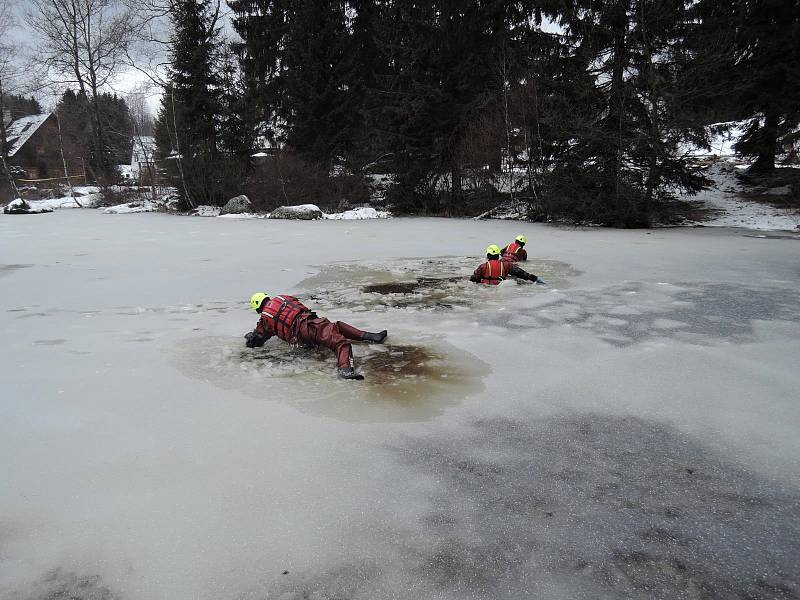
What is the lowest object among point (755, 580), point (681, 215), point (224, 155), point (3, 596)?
point (3, 596)

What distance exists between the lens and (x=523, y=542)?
1990 millimetres

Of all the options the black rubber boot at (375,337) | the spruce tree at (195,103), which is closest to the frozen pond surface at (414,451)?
the black rubber boot at (375,337)

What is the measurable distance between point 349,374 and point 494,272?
367 cm

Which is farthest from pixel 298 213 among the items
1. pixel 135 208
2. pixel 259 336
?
pixel 259 336

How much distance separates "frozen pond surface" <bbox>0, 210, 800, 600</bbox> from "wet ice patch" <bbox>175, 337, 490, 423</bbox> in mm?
22

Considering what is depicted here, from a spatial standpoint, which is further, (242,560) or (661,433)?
(661,433)

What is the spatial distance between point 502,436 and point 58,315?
531 cm

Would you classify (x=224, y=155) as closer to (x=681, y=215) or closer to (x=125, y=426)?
(x=681, y=215)

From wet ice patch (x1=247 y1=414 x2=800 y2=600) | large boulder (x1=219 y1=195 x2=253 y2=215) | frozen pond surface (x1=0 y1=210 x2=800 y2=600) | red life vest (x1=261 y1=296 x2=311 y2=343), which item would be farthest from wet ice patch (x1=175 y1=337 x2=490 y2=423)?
large boulder (x1=219 y1=195 x2=253 y2=215)

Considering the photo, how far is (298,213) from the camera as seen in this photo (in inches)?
742

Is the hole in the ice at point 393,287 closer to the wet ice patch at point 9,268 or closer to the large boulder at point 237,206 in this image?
the wet ice patch at point 9,268

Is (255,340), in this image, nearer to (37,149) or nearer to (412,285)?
(412,285)

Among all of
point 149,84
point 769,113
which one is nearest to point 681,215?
point 769,113

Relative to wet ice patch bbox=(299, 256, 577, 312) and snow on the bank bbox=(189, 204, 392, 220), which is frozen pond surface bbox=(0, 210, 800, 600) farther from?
snow on the bank bbox=(189, 204, 392, 220)
